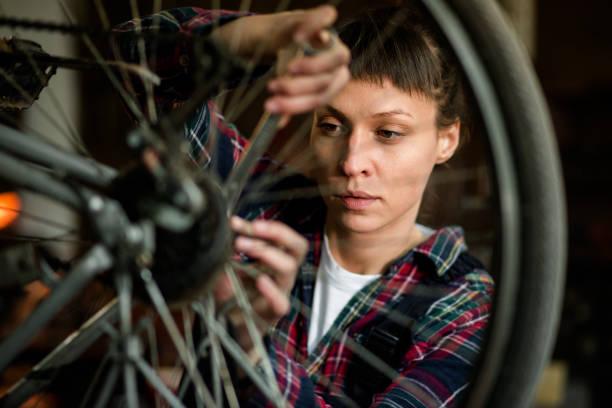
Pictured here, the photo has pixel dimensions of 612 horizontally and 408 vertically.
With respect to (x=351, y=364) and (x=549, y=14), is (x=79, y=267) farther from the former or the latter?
(x=549, y=14)

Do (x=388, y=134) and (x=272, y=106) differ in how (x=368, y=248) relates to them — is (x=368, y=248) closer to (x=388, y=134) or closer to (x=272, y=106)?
(x=388, y=134)

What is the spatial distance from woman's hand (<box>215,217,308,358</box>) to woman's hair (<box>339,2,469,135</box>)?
1.06 ft

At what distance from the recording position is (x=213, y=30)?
48cm

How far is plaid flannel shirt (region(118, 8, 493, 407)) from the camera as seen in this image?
52 centimetres

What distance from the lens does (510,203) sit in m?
0.36

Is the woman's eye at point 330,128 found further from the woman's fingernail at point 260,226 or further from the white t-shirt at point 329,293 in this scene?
the woman's fingernail at point 260,226

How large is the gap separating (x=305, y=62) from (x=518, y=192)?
0.59ft

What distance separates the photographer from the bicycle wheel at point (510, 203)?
0.36 m

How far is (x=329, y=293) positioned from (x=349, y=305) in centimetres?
4

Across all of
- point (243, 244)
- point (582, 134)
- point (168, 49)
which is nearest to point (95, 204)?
point (243, 244)

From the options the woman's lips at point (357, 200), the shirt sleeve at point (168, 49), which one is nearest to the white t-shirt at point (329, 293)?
the woman's lips at point (357, 200)

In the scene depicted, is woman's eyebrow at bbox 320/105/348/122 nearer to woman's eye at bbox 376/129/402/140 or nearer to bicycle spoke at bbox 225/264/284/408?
woman's eye at bbox 376/129/402/140

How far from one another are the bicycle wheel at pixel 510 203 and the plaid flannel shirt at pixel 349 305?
18 cm

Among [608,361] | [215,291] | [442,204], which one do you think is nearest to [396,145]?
[215,291]
